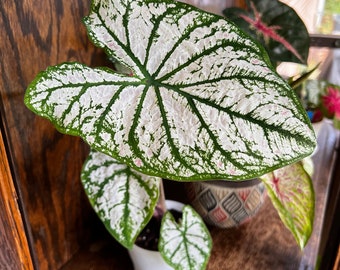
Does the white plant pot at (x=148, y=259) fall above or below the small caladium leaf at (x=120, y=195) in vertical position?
below

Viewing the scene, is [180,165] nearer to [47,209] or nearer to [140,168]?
[140,168]

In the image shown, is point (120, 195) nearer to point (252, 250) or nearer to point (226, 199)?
point (226, 199)

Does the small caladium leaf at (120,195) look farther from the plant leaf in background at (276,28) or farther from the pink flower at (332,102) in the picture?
the pink flower at (332,102)

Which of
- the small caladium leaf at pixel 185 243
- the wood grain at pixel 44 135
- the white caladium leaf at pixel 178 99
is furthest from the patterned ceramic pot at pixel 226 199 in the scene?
the white caladium leaf at pixel 178 99

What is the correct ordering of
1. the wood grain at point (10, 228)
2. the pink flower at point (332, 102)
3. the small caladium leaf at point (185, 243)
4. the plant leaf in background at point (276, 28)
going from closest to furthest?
the wood grain at point (10, 228) → the small caladium leaf at point (185, 243) → the plant leaf in background at point (276, 28) → the pink flower at point (332, 102)

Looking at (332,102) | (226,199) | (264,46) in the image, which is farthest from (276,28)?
(226,199)

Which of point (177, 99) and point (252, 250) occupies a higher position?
point (177, 99)

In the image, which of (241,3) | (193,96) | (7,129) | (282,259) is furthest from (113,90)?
(241,3)

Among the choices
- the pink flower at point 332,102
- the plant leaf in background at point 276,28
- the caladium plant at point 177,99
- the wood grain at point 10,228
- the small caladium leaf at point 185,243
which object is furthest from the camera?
the pink flower at point 332,102
